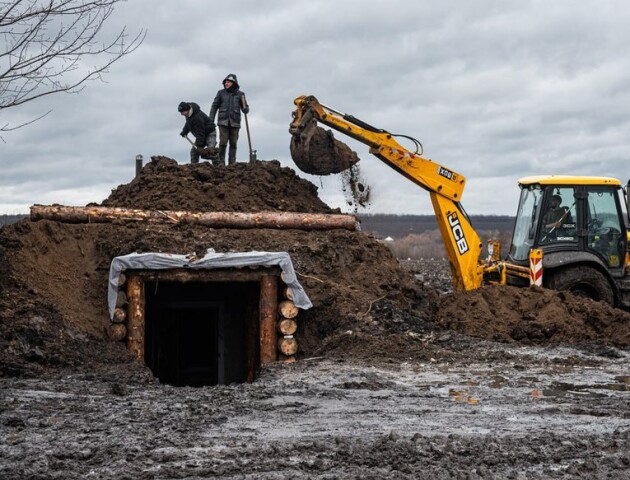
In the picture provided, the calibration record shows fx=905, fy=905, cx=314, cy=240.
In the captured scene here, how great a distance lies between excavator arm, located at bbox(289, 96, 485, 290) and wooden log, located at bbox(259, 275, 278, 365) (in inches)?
120

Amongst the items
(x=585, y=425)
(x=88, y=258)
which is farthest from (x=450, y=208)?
(x=585, y=425)

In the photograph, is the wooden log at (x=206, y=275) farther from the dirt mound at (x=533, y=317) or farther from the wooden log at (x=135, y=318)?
the dirt mound at (x=533, y=317)

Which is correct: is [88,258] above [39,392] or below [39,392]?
above

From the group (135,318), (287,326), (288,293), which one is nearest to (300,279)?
(288,293)

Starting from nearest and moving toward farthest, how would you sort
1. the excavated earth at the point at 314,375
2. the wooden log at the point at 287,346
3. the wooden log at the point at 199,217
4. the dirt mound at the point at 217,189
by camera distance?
the excavated earth at the point at 314,375 < the wooden log at the point at 287,346 < the wooden log at the point at 199,217 < the dirt mound at the point at 217,189

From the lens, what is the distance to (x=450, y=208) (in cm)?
1627

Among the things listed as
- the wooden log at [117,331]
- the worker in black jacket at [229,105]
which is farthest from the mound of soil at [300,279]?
the worker in black jacket at [229,105]

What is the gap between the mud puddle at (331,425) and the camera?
6281mm

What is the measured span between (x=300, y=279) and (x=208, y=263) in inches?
63.1

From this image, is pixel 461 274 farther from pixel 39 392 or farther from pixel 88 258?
pixel 39 392

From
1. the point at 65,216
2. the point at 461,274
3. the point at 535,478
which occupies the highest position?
the point at 65,216

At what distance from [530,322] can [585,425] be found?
6180mm

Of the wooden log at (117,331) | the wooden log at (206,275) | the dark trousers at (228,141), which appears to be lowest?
the wooden log at (117,331)

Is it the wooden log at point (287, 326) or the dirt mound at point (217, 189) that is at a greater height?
the dirt mound at point (217, 189)
